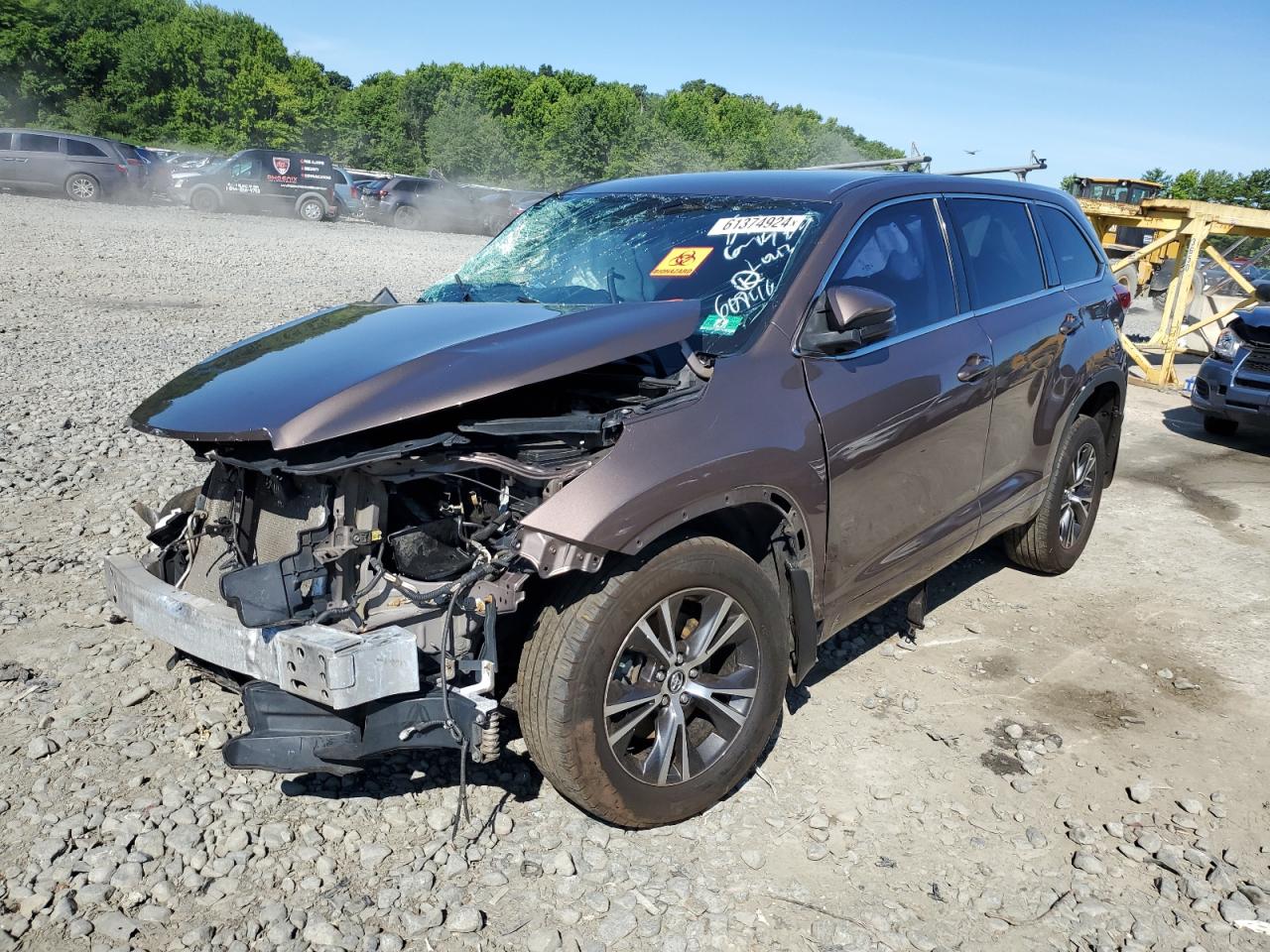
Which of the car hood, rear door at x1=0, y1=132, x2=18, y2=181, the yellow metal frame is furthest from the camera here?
rear door at x1=0, y1=132, x2=18, y2=181

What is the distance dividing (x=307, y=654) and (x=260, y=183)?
29989 mm

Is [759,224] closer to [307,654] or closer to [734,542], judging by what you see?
[734,542]

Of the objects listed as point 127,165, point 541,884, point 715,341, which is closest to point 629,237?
point 715,341

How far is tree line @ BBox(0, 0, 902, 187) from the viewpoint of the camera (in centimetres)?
5091

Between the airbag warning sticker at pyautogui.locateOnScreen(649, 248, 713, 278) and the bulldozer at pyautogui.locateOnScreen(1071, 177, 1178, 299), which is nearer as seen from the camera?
the airbag warning sticker at pyautogui.locateOnScreen(649, 248, 713, 278)

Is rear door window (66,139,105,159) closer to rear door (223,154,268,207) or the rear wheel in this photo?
rear door (223,154,268,207)

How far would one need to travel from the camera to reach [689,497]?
2949 mm

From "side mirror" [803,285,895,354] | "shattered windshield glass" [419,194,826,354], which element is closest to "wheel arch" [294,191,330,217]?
"shattered windshield glass" [419,194,826,354]

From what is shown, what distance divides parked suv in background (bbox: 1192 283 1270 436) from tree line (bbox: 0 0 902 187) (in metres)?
42.9

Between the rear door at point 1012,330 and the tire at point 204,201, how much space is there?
94.1 feet

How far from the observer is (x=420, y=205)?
32.8 m

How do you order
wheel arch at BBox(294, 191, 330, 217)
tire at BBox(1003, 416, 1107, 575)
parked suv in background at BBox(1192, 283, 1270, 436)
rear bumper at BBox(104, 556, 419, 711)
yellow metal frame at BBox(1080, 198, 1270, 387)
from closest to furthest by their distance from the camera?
1. rear bumper at BBox(104, 556, 419, 711)
2. tire at BBox(1003, 416, 1107, 575)
3. parked suv in background at BBox(1192, 283, 1270, 436)
4. yellow metal frame at BBox(1080, 198, 1270, 387)
5. wheel arch at BBox(294, 191, 330, 217)

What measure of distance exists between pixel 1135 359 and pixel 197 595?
491 inches

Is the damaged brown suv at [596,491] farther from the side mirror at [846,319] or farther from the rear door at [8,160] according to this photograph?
the rear door at [8,160]
